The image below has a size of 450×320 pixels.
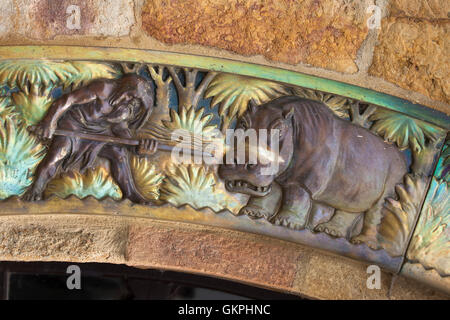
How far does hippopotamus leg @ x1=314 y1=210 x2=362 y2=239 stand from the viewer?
1.39 m

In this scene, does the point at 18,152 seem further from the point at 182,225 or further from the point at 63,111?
Result: the point at 182,225

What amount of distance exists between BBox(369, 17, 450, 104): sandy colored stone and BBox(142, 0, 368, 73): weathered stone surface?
0.23ft

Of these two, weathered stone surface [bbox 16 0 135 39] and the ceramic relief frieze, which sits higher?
weathered stone surface [bbox 16 0 135 39]

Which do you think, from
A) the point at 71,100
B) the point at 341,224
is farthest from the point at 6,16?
the point at 341,224

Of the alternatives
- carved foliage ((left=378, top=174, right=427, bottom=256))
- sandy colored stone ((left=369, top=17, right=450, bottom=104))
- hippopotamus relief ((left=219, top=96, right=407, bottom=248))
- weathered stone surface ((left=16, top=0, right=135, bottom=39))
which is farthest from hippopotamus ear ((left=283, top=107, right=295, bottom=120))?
weathered stone surface ((left=16, top=0, right=135, bottom=39))

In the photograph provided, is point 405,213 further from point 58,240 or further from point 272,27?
point 58,240

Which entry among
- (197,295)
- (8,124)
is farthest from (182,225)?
(8,124)

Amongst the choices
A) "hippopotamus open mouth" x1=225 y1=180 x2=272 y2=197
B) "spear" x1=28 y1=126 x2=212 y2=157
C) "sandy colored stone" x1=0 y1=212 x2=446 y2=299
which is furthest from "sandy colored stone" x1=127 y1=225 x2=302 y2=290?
"spear" x1=28 y1=126 x2=212 y2=157

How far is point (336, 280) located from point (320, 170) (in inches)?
11.7

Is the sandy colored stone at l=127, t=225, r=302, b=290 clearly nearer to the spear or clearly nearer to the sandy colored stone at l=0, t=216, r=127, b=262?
the sandy colored stone at l=0, t=216, r=127, b=262

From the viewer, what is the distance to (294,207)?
4.53 ft

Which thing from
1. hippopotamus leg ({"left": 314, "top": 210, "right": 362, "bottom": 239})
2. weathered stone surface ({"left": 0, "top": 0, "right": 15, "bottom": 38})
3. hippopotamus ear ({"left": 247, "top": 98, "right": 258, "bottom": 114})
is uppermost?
weathered stone surface ({"left": 0, "top": 0, "right": 15, "bottom": 38})

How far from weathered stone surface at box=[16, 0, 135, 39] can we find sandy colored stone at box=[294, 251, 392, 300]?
0.81m

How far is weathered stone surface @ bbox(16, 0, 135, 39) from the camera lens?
4.55ft
